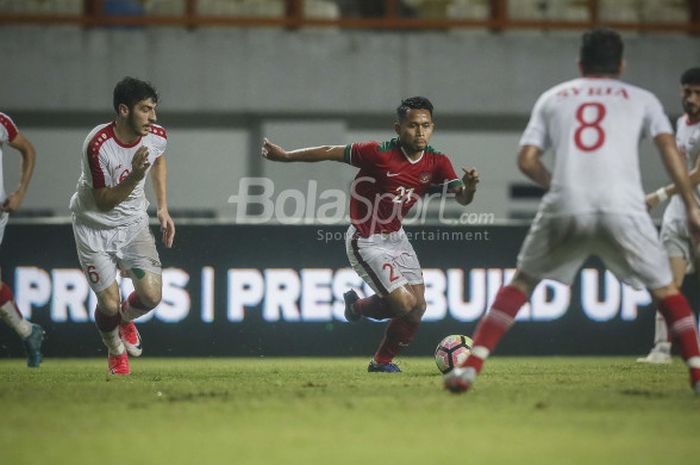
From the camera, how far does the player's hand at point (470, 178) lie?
8.59 metres

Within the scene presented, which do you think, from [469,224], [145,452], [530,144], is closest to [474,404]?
[530,144]

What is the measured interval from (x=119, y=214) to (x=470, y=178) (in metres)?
2.69

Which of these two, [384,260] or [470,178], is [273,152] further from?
[470,178]

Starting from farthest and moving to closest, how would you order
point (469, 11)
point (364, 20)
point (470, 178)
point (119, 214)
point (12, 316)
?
point (469, 11), point (364, 20), point (12, 316), point (119, 214), point (470, 178)

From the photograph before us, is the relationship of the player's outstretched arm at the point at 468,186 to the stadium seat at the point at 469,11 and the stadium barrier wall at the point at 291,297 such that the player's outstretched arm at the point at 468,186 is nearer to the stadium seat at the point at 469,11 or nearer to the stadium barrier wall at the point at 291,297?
the stadium barrier wall at the point at 291,297

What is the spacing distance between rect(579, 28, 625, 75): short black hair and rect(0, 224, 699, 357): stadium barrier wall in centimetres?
560

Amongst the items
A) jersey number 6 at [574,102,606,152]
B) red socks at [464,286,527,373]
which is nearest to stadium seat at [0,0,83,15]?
red socks at [464,286,527,373]

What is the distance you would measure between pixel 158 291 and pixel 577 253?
3560 mm

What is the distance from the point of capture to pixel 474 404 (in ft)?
23.8

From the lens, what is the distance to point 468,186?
8852mm

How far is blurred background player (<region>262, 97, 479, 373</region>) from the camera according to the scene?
972 cm

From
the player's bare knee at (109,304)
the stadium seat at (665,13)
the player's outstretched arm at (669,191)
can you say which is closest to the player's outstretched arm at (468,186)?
the player's outstretched arm at (669,191)

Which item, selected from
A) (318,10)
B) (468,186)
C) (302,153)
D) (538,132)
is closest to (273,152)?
(302,153)

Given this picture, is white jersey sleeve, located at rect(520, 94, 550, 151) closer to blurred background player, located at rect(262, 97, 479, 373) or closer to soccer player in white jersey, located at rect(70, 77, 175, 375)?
blurred background player, located at rect(262, 97, 479, 373)
